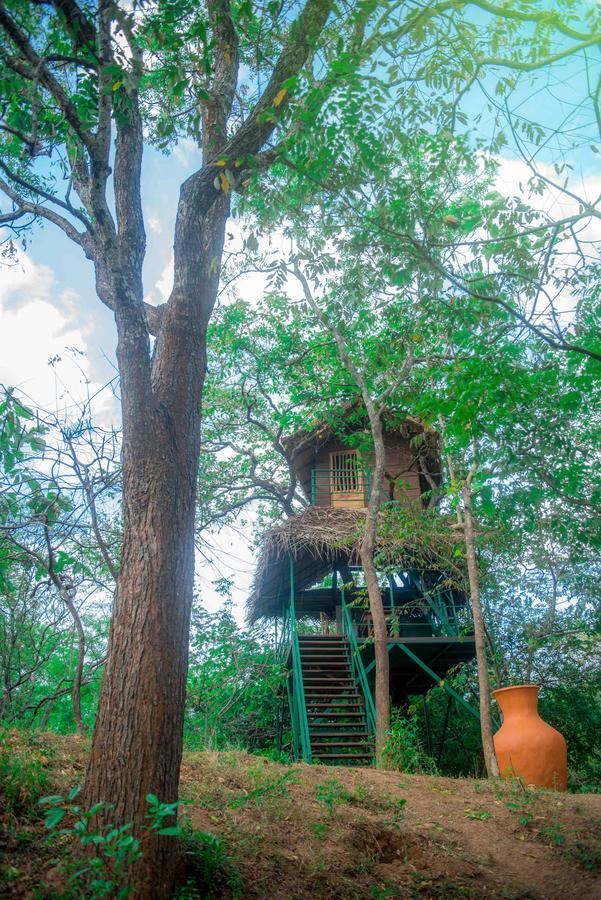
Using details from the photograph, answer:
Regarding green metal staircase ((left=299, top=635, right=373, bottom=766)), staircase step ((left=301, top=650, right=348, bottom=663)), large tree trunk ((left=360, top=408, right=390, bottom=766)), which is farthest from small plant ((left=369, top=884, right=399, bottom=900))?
staircase step ((left=301, top=650, right=348, bottom=663))

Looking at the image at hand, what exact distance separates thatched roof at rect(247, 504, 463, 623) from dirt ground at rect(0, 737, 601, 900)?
502cm

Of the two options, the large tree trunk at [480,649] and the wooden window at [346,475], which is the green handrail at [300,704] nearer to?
the large tree trunk at [480,649]

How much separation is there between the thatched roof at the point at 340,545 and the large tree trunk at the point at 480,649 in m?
0.94

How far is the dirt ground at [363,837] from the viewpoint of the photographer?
370 cm

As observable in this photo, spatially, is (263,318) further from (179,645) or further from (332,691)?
(179,645)

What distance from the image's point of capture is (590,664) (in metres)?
15.1

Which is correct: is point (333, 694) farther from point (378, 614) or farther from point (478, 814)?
point (478, 814)

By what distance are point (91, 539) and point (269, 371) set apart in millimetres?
5396

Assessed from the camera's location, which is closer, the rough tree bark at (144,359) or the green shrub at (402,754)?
the rough tree bark at (144,359)

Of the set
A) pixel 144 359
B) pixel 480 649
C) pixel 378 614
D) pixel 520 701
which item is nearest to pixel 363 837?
pixel 144 359

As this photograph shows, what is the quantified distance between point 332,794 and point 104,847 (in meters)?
2.89

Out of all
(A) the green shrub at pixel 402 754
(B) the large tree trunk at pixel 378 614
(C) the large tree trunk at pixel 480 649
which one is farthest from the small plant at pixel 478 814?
(C) the large tree trunk at pixel 480 649

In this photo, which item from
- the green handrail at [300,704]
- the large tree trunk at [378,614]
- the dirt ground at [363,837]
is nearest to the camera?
the dirt ground at [363,837]

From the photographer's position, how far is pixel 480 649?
31.2 ft
